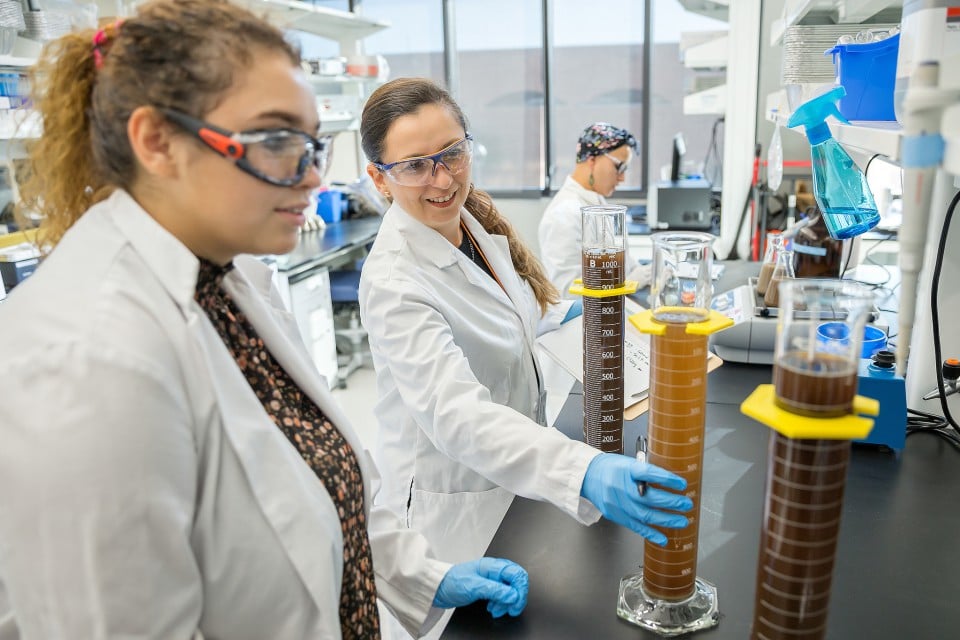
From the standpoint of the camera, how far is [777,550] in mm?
717

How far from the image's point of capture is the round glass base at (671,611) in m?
0.91

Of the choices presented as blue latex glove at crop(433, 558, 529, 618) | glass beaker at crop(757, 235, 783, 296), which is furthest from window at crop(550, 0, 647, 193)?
blue latex glove at crop(433, 558, 529, 618)

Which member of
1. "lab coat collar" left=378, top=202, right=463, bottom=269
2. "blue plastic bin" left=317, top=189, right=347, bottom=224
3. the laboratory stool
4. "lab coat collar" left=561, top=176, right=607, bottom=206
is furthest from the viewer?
"blue plastic bin" left=317, top=189, right=347, bottom=224

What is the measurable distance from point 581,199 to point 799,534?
249 cm

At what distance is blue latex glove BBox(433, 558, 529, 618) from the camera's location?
38.0 inches

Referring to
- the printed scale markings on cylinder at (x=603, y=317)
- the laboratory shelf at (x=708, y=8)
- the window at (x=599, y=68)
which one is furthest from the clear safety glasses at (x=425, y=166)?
the window at (x=599, y=68)

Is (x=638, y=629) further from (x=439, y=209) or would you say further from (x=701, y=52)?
(x=701, y=52)

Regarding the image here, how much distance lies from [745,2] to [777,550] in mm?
3627

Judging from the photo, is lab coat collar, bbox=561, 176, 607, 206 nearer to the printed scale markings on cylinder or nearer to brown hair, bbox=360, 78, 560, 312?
brown hair, bbox=360, 78, 560, 312

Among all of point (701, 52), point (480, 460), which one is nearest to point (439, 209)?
point (480, 460)

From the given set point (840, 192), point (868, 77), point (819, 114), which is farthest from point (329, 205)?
point (868, 77)

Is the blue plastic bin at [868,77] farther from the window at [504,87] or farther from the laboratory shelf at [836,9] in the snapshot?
→ the window at [504,87]

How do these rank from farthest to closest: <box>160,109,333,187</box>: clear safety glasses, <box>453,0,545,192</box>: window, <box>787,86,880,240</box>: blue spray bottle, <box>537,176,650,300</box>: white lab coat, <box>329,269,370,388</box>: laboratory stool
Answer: <box>453,0,545,192</box>: window, <box>329,269,370,388</box>: laboratory stool, <box>537,176,650,300</box>: white lab coat, <box>787,86,880,240</box>: blue spray bottle, <box>160,109,333,187</box>: clear safety glasses

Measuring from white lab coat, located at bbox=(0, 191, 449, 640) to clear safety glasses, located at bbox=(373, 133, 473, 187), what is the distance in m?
0.68
